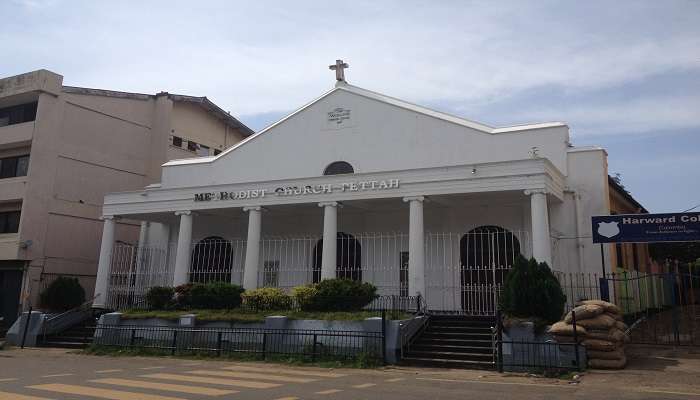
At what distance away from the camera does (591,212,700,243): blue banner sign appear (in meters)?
15.8

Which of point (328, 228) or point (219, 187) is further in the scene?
point (219, 187)

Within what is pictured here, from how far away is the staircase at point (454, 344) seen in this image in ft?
46.8

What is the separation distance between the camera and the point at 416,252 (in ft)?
59.9

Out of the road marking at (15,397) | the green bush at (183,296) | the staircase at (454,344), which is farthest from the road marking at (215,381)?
the green bush at (183,296)

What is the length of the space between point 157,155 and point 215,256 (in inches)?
367

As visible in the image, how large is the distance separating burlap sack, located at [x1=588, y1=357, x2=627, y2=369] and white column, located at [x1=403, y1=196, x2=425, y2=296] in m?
5.80

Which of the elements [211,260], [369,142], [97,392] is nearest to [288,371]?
[97,392]

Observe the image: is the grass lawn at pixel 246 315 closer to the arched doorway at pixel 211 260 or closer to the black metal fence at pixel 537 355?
the black metal fence at pixel 537 355

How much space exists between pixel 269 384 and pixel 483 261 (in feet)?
37.0

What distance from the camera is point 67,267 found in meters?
26.9

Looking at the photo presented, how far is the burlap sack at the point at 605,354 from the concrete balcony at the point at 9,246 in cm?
2305

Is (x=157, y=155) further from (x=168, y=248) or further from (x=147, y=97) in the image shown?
(x=168, y=248)

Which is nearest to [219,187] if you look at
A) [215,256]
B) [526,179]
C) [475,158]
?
[215,256]

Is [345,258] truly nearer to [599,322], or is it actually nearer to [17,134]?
[599,322]
